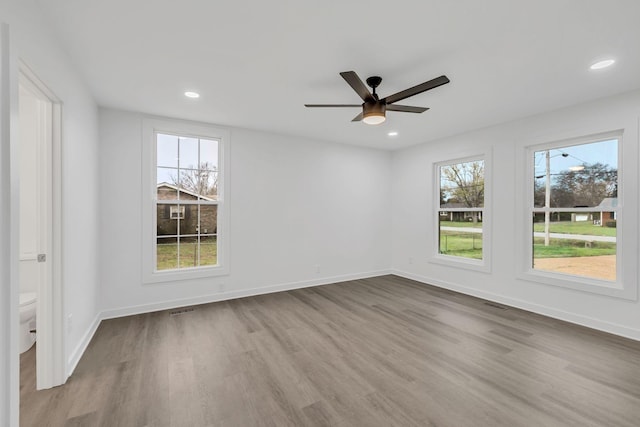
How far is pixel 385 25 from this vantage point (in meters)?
1.96

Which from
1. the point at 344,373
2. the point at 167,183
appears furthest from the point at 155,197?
the point at 344,373

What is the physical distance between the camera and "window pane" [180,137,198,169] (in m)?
4.02

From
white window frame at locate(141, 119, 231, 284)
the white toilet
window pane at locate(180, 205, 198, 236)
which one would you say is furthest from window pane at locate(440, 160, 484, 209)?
the white toilet

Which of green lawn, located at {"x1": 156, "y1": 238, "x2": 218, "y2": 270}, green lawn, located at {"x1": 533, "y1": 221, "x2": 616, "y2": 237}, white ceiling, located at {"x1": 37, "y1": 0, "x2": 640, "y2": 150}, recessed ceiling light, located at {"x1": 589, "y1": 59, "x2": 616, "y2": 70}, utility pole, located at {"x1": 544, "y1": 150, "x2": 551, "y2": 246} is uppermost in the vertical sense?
white ceiling, located at {"x1": 37, "y1": 0, "x2": 640, "y2": 150}

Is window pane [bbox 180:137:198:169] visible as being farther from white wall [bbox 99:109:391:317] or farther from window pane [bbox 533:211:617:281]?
window pane [bbox 533:211:617:281]

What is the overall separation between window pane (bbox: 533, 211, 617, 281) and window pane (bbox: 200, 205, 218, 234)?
175 inches

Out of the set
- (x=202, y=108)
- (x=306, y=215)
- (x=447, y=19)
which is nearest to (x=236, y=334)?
(x=306, y=215)

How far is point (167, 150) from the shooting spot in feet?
12.8

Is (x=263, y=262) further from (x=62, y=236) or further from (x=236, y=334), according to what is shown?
(x=62, y=236)

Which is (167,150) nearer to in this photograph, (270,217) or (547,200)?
(270,217)

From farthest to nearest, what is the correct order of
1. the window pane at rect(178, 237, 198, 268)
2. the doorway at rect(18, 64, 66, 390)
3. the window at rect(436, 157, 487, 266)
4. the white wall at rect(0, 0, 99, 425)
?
the window at rect(436, 157, 487, 266) → the window pane at rect(178, 237, 198, 268) → the doorway at rect(18, 64, 66, 390) → the white wall at rect(0, 0, 99, 425)

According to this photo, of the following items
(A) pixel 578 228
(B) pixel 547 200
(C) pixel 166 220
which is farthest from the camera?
(C) pixel 166 220

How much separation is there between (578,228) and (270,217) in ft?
13.5

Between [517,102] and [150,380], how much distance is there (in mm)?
4560
